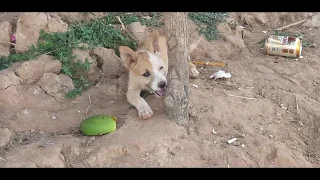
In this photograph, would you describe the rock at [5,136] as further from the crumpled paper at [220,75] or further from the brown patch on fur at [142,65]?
the crumpled paper at [220,75]

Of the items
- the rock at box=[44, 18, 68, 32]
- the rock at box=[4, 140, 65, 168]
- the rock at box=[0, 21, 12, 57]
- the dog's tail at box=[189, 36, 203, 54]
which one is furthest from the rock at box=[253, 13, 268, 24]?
the rock at box=[4, 140, 65, 168]

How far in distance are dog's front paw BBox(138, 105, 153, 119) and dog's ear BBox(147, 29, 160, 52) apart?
3.23 ft

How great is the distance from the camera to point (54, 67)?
4.70 meters

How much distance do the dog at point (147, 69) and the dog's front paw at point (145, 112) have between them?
0.76 feet

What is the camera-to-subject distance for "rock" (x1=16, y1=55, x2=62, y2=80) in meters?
4.57

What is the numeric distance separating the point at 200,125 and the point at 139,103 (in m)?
0.65

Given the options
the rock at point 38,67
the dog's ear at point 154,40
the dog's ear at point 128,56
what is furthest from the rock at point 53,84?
the dog's ear at point 154,40

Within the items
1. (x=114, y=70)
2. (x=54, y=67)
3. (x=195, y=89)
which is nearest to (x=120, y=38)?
(x=114, y=70)

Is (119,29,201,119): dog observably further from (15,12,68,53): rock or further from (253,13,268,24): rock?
(253,13,268,24): rock

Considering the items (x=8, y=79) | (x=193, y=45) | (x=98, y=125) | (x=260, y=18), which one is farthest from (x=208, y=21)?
(x=8, y=79)

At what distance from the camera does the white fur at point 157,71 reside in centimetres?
452

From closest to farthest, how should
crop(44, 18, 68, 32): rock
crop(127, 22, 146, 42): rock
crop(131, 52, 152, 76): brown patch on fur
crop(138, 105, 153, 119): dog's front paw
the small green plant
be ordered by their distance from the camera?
crop(138, 105, 153, 119): dog's front paw, crop(131, 52, 152, 76): brown patch on fur, crop(44, 18, 68, 32): rock, crop(127, 22, 146, 42): rock, the small green plant

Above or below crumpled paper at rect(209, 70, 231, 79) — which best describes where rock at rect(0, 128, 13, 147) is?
below

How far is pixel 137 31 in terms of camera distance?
5.39 meters
